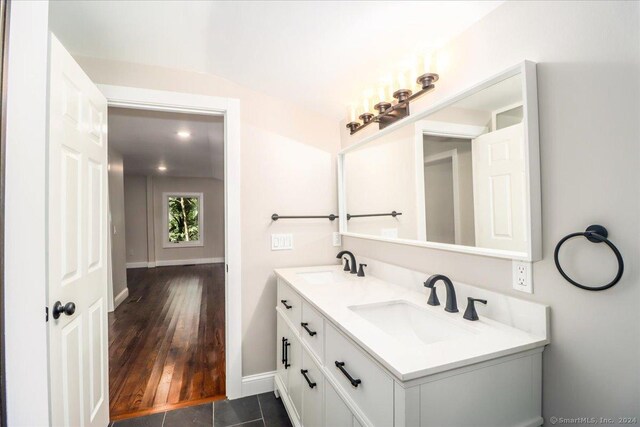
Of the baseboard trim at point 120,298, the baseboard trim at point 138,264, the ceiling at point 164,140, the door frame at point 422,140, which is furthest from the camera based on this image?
the baseboard trim at point 138,264

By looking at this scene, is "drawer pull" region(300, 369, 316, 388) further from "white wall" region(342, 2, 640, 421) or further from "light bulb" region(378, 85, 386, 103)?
"light bulb" region(378, 85, 386, 103)

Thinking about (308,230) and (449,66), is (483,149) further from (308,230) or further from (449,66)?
(308,230)

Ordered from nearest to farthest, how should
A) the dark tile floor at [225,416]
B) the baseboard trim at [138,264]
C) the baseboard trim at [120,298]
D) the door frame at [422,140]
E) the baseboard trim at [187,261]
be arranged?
1. the door frame at [422,140]
2. the dark tile floor at [225,416]
3. the baseboard trim at [120,298]
4. the baseboard trim at [138,264]
5. the baseboard trim at [187,261]

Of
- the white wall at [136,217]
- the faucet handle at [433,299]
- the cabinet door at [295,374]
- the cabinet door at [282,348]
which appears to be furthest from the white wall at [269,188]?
the white wall at [136,217]

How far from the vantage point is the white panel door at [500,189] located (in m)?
1.02

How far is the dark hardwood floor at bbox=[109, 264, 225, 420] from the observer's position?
80.9 inches

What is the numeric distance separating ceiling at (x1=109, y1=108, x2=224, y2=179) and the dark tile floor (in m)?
2.18

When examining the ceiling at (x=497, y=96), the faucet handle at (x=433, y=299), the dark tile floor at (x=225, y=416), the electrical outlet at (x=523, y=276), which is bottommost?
the dark tile floor at (x=225, y=416)

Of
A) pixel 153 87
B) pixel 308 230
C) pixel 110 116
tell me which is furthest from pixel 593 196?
pixel 110 116

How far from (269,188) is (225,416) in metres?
1.50

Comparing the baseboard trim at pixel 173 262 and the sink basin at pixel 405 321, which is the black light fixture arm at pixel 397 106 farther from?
the baseboard trim at pixel 173 262

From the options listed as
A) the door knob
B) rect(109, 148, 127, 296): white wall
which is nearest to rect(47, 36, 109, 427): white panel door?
the door knob

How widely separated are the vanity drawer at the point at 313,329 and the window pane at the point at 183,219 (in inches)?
275

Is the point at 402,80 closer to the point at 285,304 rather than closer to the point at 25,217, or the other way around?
the point at 285,304
